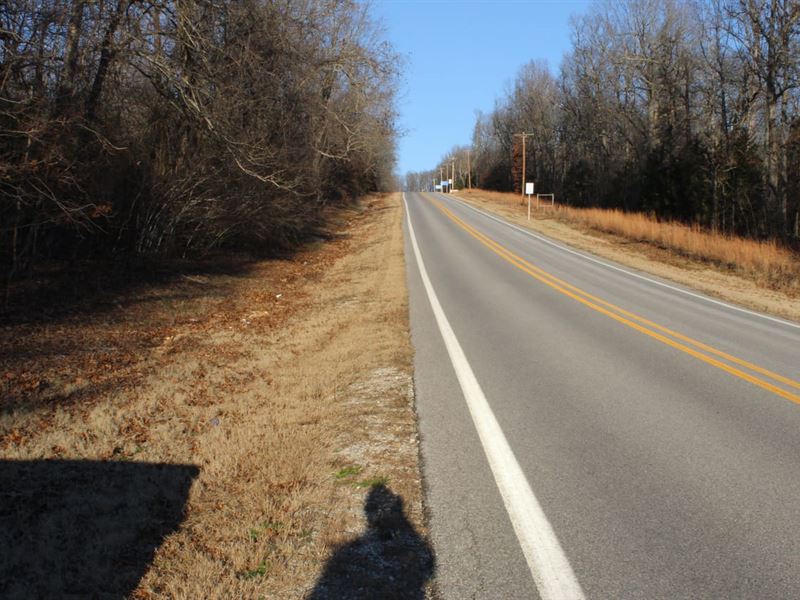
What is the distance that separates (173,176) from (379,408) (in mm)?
10916

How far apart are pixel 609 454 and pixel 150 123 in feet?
44.8

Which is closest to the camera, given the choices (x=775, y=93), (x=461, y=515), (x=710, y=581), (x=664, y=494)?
(x=710, y=581)

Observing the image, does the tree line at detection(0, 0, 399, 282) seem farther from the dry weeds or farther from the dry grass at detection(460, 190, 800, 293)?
the dry grass at detection(460, 190, 800, 293)

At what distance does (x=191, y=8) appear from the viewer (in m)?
13.1

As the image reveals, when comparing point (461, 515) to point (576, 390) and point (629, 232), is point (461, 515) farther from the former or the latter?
point (629, 232)

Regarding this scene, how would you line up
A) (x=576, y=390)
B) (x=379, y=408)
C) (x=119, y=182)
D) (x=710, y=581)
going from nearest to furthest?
(x=710, y=581), (x=379, y=408), (x=576, y=390), (x=119, y=182)

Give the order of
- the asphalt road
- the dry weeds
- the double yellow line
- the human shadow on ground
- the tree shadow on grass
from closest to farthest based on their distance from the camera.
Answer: the human shadow on ground → the asphalt road → the tree shadow on grass → the double yellow line → the dry weeds

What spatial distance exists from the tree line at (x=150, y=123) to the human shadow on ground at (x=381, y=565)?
760 centimetres

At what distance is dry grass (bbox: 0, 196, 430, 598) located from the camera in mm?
3643

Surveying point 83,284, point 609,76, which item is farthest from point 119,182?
point 609,76

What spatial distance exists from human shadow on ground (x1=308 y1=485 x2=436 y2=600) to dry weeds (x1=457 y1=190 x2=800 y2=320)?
486 inches

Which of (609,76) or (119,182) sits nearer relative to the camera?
(119,182)

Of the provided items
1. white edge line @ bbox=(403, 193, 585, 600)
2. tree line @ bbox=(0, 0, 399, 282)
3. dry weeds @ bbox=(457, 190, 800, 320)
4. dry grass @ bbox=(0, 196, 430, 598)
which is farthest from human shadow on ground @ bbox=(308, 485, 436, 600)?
dry weeds @ bbox=(457, 190, 800, 320)

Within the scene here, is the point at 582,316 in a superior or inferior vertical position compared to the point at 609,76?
inferior
